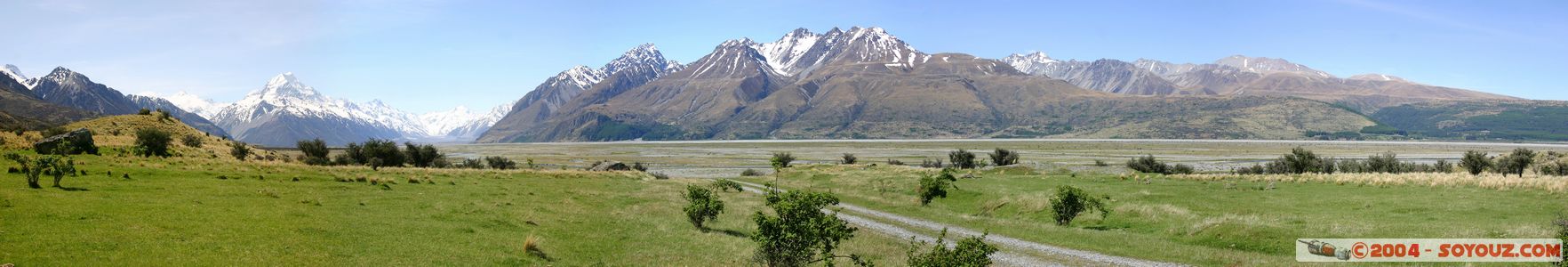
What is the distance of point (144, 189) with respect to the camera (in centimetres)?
2769

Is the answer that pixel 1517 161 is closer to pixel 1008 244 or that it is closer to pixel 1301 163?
pixel 1301 163

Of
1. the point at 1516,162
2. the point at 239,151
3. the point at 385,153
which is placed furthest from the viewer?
the point at 385,153

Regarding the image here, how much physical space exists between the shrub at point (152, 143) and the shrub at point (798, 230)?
53566 mm

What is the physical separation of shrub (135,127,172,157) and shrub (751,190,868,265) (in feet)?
176

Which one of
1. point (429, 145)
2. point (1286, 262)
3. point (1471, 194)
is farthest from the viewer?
point (429, 145)

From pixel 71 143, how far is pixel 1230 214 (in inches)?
2731

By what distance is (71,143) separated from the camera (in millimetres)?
44406

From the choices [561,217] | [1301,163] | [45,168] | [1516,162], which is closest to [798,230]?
[561,217]

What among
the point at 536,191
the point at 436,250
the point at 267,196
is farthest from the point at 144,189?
the point at 536,191

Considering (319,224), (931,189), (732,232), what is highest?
(319,224)

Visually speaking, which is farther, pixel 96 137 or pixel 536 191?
pixel 96 137

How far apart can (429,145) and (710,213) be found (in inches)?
2781

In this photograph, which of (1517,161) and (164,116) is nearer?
(1517,161)

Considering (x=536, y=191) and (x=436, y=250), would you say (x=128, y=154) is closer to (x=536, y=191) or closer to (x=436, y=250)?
(x=536, y=191)
